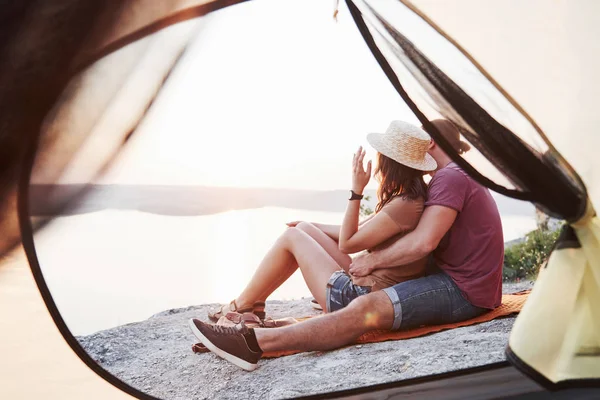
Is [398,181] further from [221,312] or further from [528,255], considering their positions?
[528,255]

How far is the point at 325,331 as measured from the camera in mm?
1668

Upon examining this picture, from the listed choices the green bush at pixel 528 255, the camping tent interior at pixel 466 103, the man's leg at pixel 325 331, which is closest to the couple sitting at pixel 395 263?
the man's leg at pixel 325 331

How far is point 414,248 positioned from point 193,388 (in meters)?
0.71

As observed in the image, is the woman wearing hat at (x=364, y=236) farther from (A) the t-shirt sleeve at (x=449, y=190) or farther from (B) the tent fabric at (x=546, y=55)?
(B) the tent fabric at (x=546, y=55)

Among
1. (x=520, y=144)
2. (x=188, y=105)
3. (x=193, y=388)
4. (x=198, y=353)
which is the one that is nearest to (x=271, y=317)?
(x=198, y=353)

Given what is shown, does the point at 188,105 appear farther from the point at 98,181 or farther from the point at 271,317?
the point at 271,317

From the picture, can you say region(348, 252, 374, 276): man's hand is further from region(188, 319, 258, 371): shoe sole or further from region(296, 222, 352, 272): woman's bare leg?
region(188, 319, 258, 371): shoe sole

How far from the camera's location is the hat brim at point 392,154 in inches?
69.1

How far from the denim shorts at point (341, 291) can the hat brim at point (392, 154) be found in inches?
14.8

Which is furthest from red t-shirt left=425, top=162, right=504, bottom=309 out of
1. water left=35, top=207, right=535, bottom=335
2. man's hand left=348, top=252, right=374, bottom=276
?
water left=35, top=207, right=535, bottom=335

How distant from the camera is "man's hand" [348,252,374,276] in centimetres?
178

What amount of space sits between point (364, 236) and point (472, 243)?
33cm

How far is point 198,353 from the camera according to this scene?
170cm

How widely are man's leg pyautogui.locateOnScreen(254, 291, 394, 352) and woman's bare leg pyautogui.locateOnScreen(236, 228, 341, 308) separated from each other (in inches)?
6.3
